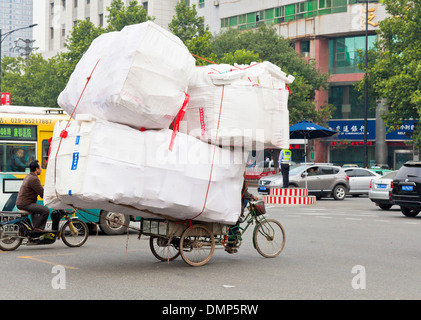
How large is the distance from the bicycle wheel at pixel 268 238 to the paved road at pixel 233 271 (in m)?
0.17

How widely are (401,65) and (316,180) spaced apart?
1094cm

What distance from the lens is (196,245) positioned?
9930 mm

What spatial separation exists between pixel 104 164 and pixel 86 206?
708mm

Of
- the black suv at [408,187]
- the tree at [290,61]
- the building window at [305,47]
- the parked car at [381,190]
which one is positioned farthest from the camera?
the building window at [305,47]

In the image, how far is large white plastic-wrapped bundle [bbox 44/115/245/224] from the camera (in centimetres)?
843

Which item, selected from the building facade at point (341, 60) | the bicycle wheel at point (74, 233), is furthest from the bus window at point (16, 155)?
the building facade at point (341, 60)

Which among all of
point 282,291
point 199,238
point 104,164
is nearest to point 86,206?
point 104,164

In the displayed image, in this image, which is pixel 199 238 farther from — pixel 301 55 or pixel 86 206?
pixel 301 55

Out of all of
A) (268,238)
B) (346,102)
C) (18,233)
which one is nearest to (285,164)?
(268,238)

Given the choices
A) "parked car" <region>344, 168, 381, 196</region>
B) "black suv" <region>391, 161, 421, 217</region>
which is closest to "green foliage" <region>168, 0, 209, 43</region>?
"parked car" <region>344, 168, 381, 196</region>

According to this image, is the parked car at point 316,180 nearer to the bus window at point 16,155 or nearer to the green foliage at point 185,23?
the bus window at point 16,155

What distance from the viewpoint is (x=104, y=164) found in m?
8.44

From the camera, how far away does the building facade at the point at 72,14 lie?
66562 millimetres

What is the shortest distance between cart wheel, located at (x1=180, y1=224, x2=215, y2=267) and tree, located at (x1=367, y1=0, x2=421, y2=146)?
24.7 m
